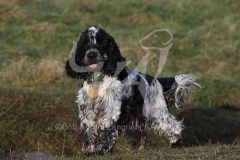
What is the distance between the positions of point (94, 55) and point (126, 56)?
8032mm

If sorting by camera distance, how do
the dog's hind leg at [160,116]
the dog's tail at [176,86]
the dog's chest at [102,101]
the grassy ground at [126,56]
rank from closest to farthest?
the dog's chest at [102,101]
the dog's hind leg at [160,116]
the dog's tail at [176,86]
the grassy ground at [126,56]

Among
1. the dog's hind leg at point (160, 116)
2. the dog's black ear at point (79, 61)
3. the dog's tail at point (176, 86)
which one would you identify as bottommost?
the dog's hind leg at point (160, 116)

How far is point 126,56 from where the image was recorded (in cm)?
1645

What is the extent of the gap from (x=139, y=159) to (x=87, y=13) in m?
13.5

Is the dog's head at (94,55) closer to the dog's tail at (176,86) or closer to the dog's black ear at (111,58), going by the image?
the dog's black ear at (111,58)

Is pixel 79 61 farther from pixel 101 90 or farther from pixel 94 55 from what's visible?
pixel 101 90

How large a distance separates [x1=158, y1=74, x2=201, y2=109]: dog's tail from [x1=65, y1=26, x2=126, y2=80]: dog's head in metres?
1.63

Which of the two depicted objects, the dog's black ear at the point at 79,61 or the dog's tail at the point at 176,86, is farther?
the dog's tail at the point at 176,86

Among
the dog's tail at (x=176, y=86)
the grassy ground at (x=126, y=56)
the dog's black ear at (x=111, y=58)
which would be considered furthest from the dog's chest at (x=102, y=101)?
the dog's tail at (x=176, y=86)

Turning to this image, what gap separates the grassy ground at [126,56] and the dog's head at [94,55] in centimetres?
126

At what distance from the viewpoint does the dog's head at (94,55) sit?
848 cm

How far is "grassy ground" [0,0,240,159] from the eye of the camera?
1145cm

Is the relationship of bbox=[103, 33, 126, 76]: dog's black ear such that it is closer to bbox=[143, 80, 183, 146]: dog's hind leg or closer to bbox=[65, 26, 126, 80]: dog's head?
bbox=[65, 26, 126, 80]: dog's head

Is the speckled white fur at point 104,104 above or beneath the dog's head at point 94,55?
beneath
